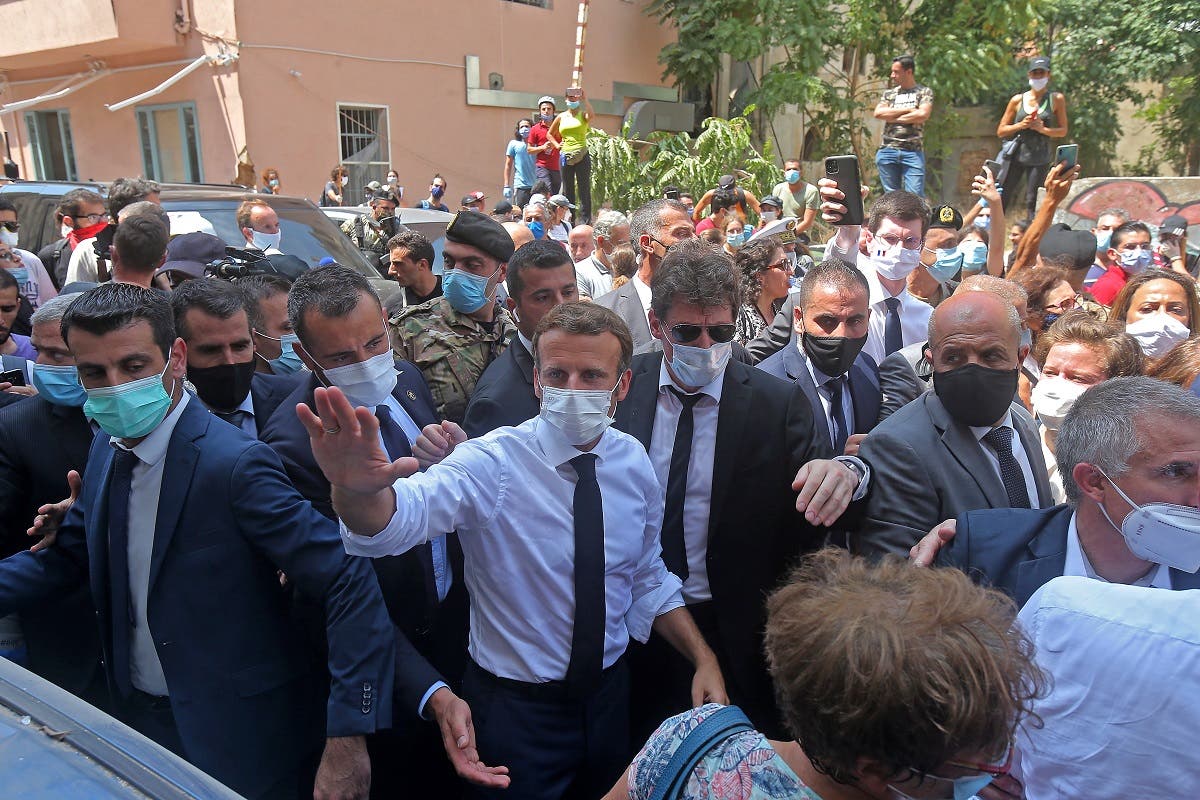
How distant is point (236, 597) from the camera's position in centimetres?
235

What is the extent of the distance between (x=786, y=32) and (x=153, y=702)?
19.5 m

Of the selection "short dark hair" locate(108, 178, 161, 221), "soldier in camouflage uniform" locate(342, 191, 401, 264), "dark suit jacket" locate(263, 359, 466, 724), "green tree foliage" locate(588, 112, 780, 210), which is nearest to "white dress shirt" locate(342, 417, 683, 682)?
"dark suit jacket" locate(263, 359, 466, 724)

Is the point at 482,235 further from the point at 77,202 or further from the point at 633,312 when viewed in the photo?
the point at 77,202

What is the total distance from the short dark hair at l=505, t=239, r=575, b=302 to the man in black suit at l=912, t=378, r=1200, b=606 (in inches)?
→ 84.8

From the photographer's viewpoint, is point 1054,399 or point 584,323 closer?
point 584,323

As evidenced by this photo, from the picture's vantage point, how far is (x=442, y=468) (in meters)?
2.23

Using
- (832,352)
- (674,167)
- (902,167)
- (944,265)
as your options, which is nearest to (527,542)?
(832,352)

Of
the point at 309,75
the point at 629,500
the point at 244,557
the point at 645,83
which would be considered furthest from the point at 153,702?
the point at 645,83

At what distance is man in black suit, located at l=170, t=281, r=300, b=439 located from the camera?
3139 millimetres

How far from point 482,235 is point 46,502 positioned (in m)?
2.34

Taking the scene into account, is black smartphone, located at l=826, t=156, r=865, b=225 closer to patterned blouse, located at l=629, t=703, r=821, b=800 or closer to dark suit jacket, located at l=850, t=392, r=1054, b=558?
dark suit jacket, located at l=850, t=392, r=1054, b=558

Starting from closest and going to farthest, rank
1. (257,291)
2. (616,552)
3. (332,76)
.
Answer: (616,552) → (257,291) → (332,76)

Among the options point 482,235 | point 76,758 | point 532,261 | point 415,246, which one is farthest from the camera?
point 415,246

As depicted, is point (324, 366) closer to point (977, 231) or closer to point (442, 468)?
point (442, 468)
